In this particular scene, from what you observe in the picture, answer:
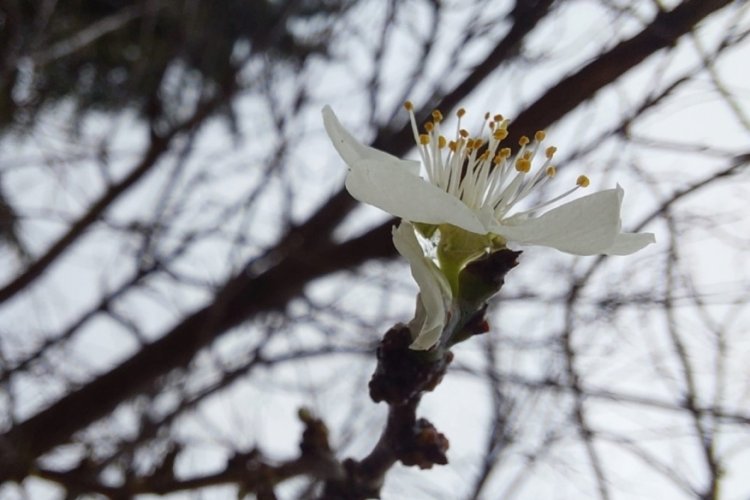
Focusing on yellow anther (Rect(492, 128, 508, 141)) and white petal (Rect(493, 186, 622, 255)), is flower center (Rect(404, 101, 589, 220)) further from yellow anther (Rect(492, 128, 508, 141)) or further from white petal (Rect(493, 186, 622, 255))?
white petal (Rect(493, 186, 622, 255))

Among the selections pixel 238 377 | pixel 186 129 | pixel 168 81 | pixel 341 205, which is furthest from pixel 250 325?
pixel 168 81

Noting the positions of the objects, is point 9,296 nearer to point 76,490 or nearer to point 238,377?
point 238,377

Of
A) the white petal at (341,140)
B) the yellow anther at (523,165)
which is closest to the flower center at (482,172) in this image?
the yellow anther at (523,165)

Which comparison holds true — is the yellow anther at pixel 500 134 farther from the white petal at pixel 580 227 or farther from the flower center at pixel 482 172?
the white petal at pixel 580 227

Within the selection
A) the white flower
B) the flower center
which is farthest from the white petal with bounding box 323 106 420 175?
the flower center

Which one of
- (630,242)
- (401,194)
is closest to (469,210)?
(401,194)

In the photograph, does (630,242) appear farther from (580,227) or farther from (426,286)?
(426,286)

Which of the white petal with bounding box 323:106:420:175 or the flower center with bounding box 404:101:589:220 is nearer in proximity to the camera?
the white petal with bounding box 323:106:420:175
